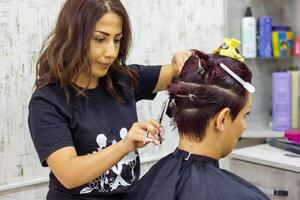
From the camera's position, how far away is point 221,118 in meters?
1.22

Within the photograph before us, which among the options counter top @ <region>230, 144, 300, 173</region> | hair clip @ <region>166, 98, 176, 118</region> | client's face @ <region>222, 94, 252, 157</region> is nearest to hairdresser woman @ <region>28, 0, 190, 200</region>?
hair clip @ <region>166, 98, 176, 118</region>

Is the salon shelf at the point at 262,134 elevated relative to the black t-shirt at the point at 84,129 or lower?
lower

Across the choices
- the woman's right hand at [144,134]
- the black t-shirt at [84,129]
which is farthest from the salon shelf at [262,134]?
the woman's right hand at [144,134]

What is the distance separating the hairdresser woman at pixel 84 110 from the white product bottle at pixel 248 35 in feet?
3.82

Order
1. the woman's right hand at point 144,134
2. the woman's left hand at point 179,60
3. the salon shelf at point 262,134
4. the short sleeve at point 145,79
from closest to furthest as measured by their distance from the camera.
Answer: the woman's right hand at point 144,134
the woman's left hand at point 179,60
the short sleeve at point 145,79
the salon shelf at point 262,134

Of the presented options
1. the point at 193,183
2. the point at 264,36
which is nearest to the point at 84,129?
the point at 193,183

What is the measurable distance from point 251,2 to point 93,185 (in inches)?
66.1

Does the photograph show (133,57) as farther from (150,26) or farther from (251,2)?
(251,2)

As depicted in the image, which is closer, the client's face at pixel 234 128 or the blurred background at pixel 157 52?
the client's face at pixel 234 128

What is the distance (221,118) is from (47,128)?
0.52 m

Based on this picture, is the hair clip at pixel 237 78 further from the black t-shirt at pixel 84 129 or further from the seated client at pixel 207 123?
the black t-shirt at pixel 84 129

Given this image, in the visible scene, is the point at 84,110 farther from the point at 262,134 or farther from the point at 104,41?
the point at 262,134

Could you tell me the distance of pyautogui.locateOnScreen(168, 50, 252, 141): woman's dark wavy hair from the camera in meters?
1.21

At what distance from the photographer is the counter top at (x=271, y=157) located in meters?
1.74
